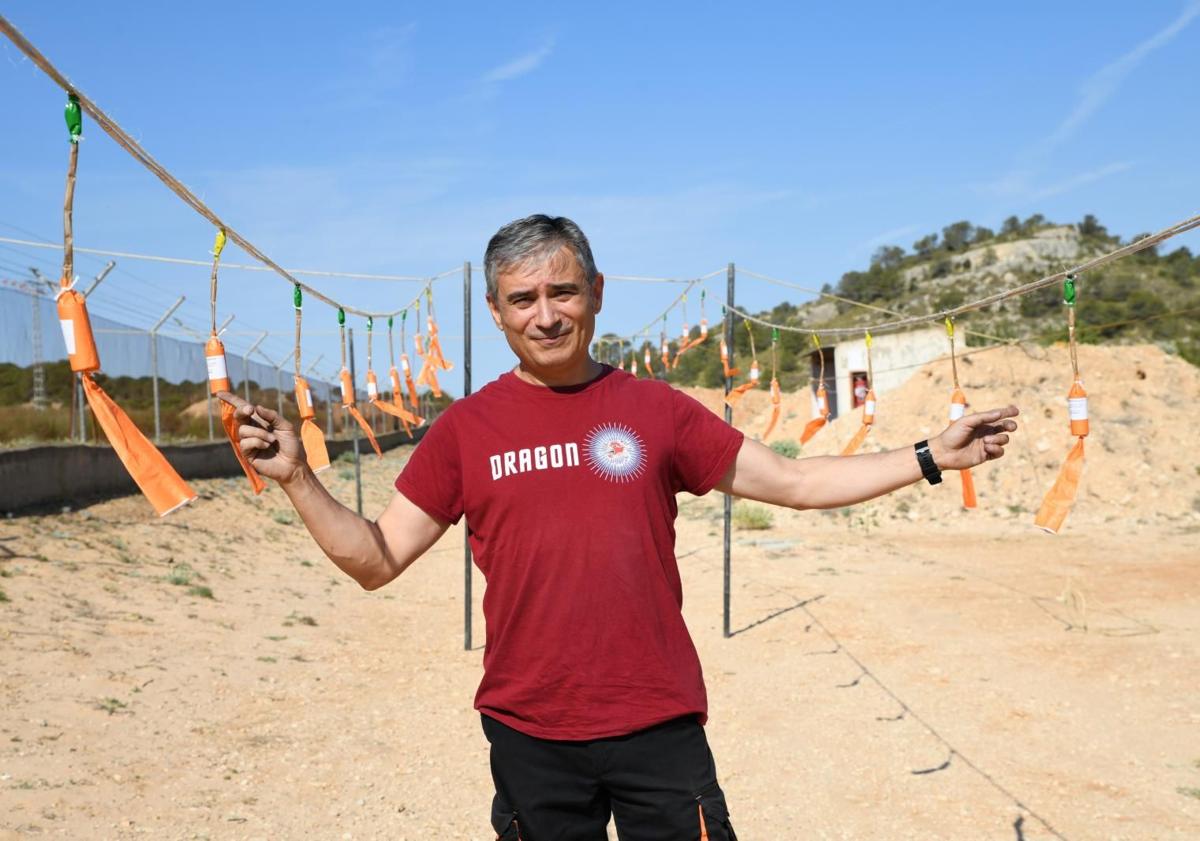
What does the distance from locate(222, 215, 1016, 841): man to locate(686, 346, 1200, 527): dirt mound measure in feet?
49.3

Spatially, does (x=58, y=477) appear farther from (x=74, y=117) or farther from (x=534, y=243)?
(x=534, y=243)

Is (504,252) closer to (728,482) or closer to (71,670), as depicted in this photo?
(728,482)

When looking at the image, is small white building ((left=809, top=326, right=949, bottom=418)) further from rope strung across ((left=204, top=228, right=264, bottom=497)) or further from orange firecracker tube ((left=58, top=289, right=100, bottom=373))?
orange firecracker tube ((left=58, top=289, right=100, bottom=373))

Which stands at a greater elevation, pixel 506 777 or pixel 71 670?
A: pixel 506 777

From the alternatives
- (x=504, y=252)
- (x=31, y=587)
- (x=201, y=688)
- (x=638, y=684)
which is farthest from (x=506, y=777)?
(x=31, y=587)

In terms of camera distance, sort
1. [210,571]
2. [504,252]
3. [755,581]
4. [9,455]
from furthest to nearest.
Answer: [755,581] < [210,571] < [9,455] < [504,252]

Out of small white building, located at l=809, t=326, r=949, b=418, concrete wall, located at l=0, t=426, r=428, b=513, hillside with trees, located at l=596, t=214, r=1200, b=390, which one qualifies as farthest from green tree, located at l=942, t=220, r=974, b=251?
concrete wall, located at l=0, t=426, r=428, b=513

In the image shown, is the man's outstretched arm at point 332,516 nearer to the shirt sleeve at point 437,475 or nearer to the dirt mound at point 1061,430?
the shirt sleeve at point 437,475

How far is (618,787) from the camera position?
83.4 inches

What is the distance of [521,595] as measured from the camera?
7.13 ft

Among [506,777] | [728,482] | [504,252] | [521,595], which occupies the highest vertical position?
[504,252]

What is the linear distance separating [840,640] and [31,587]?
6791 mm

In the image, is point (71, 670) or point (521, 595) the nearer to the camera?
point (521, 595)

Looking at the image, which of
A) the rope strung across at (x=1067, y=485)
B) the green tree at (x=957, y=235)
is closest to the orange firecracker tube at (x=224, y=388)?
the rope strung across at (x=1067, y=485)
